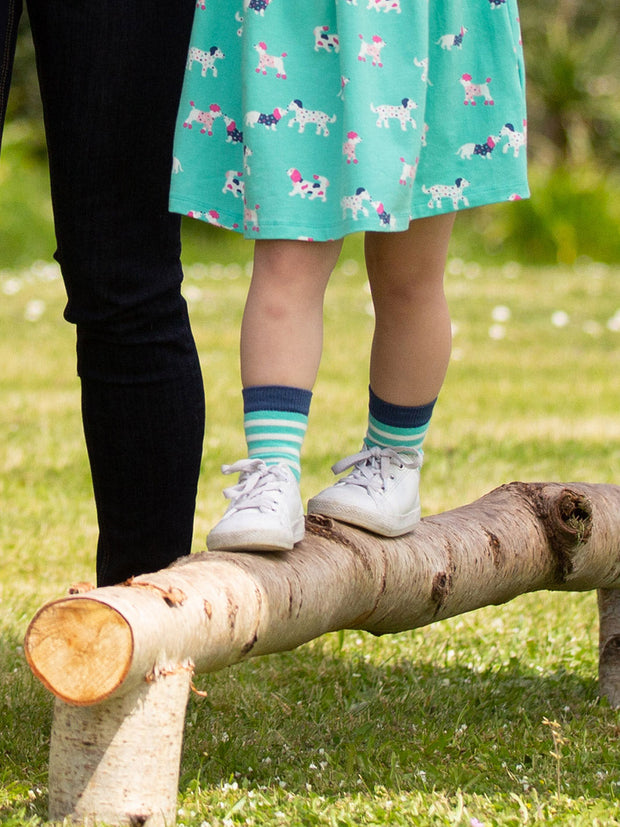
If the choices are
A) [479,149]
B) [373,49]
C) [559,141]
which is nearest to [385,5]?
[373,49]

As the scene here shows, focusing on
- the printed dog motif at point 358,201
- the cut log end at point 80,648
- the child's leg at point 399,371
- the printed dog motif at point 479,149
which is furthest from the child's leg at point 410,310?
the cut log end at point 80,648

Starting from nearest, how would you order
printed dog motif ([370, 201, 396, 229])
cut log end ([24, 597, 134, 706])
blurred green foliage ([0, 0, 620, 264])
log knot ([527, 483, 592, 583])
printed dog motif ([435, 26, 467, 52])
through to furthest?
cut log end ([24, 597, 134, 706]) → printed dog motif ([370, 201, 396, 229]) → printed dog motif ([435, 26, 467, 52]) → log knot ([527, 483, 592, 583]) → blurred green foliage ([0, 0, 620, 264])

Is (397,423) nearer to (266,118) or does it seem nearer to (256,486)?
(256,486)

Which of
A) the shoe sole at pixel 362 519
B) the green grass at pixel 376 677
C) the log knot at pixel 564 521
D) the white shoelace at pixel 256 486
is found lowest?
the green grass at pixel 376 677

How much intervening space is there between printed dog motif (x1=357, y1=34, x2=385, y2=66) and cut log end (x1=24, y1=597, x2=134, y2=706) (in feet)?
3.21

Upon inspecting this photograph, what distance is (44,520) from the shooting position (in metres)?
3.66

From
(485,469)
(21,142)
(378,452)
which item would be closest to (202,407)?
(378,452)

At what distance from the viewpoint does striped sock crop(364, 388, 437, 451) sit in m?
2.25

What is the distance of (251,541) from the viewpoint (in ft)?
6.04

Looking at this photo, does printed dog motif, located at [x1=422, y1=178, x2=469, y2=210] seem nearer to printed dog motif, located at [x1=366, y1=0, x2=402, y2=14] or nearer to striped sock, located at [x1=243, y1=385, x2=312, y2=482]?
printed dog motif, located at [x1=366, y1=0, x2=402, y2=14]

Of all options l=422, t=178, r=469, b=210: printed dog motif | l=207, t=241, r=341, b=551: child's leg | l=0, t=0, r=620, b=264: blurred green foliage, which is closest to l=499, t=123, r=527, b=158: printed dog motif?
l=422, t=178, r=469, b=210: printed dog motif

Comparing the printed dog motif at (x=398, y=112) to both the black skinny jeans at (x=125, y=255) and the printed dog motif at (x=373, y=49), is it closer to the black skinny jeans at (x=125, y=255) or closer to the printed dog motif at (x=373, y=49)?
the printed dog motif at (x=373, y=49)

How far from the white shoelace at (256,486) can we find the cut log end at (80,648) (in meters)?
0.37

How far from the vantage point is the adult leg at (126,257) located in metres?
2.08
